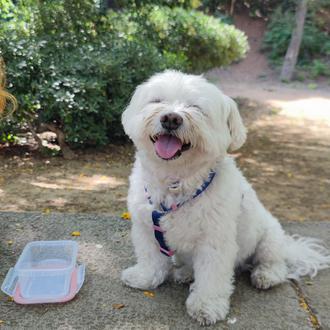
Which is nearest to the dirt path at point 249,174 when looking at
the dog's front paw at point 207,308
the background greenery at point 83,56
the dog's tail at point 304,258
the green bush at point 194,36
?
the background greenery at point 83,56

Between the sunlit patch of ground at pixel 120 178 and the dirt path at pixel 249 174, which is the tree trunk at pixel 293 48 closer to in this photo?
the dirt path at pixel 249 174

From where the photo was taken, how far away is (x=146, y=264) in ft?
9.80

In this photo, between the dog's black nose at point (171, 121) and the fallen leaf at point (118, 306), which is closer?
the dog's black nose at point (171, 121)

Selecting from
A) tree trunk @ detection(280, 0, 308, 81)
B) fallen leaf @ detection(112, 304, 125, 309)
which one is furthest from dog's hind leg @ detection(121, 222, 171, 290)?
tree trunk @ detection(280, 0, 308, 81)

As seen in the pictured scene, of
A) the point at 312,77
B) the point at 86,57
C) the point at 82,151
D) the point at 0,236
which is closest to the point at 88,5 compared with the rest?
the point at 86,57

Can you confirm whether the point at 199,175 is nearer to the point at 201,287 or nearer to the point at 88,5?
the point at 201,287

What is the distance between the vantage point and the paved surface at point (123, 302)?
2.64 meters

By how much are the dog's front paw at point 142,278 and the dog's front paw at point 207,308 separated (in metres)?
0.31

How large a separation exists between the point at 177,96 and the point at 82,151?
14.4 feet

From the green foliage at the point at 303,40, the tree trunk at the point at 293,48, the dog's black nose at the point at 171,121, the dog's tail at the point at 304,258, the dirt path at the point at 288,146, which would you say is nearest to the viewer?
the dog's black nose at the point at 171,121

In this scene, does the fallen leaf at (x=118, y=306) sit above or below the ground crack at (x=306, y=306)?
below

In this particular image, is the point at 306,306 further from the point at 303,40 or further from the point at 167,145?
the point at 303,40

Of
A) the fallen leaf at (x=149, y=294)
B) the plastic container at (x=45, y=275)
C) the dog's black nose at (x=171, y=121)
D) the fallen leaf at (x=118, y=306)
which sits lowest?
the fallen leaf at (x=149, y=294)

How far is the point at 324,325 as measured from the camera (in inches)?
107
